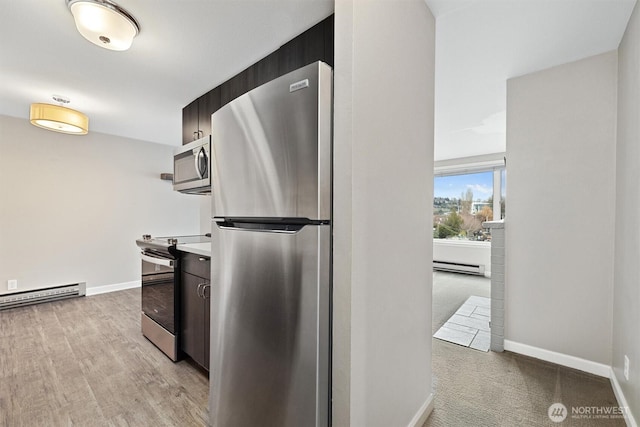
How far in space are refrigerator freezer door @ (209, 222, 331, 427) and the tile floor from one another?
6.65ft

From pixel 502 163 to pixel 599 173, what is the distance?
3387 millimetres

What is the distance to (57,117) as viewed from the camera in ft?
9.10

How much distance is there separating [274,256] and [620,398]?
2340 millimetres

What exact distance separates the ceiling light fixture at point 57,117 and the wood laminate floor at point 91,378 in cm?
211

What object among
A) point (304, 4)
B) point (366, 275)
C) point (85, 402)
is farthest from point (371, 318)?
point (85, 402)

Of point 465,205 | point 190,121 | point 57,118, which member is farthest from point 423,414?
point 465,205

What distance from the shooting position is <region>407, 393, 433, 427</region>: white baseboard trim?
5.01 ft

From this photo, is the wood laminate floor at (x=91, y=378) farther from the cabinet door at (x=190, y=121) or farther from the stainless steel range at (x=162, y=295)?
the cabinet door at (x=190, y=121)

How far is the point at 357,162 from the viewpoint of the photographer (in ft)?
3.54

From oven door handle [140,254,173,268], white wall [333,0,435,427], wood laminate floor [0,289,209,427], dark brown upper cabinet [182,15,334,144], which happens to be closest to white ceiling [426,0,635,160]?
white wall [333,0,435,427]

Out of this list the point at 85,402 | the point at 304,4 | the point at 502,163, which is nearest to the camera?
the point at 304,4

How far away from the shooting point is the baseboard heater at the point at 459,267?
5.29 m

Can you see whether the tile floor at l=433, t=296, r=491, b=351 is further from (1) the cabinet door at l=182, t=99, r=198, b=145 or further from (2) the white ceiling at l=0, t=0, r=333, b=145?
(1) the cabinet door at l=182, t=99, r=198, b=145

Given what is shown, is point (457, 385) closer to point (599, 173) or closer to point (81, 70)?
point (599, 173)
